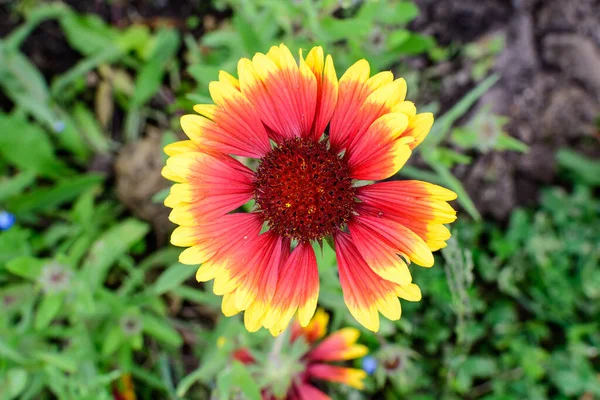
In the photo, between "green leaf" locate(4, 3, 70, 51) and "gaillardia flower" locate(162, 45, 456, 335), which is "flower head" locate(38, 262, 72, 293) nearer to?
"gaillardia flower" locate(162, 45, 456, 335)

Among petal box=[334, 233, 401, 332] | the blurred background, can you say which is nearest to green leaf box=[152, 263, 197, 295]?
the blurred background

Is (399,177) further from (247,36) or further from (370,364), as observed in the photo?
(247,36)

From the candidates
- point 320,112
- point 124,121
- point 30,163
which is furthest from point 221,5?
point 320,112

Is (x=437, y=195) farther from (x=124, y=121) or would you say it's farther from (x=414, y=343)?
(x=124, y=121)

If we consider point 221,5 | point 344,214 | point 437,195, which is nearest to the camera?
point 437,195

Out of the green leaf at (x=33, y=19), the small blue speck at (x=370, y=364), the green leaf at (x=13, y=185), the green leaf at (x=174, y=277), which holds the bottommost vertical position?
the small blue speck at (x=370, y=364)

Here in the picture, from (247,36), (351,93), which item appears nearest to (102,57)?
(247,36)

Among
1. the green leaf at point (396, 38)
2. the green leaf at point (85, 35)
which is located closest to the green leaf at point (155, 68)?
the green leaf at point (85, 35)

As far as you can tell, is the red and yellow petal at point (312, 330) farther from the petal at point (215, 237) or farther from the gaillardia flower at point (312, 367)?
the petal at point (215, 237)
